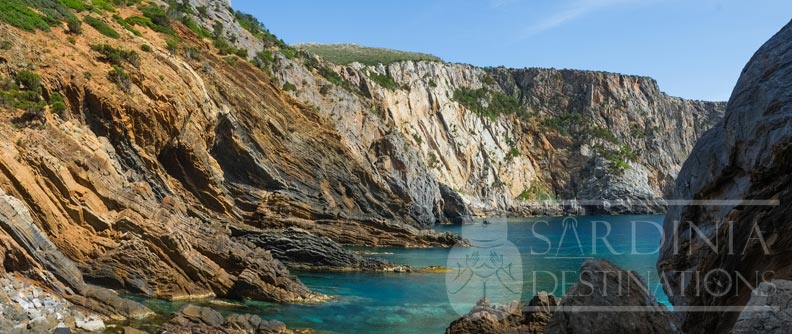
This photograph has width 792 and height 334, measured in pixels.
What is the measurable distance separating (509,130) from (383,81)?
1547 inches

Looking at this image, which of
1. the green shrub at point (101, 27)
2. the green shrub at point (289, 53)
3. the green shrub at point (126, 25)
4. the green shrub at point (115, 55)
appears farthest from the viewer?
the green shrub at point (289, 53)

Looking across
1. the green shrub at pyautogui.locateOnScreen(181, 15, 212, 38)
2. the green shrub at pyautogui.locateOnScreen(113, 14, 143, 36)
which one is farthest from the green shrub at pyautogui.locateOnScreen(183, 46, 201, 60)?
the green shrub at pyautogui.locateOnScreen(181, 15, 212, 38)

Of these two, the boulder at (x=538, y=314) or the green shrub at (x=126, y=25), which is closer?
the boulder at (x=538, y=314)

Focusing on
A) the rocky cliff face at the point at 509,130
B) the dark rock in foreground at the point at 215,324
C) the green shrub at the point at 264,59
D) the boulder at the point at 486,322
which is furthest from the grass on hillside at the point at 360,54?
the boulder at the point at 486,322

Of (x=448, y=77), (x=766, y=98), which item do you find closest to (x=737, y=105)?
(x=766, y=98)

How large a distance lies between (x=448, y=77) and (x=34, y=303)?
408ft

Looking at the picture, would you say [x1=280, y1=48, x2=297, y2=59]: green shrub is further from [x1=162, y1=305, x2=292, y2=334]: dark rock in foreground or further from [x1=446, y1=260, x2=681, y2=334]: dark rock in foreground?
[x1=446, y1=260, x2=681, y2=334]: dark rock in foreground

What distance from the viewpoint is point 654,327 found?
1092 centimetres

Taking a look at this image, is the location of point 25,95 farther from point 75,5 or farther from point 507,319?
point 507,319

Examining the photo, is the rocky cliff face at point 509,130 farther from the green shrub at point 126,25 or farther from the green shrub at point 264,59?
the green shrub at point 126,25

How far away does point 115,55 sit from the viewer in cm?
3700

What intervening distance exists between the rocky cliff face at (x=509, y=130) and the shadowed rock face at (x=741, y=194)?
2175 inches

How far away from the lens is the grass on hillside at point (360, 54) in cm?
13262

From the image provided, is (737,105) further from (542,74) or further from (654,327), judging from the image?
(542,74)
